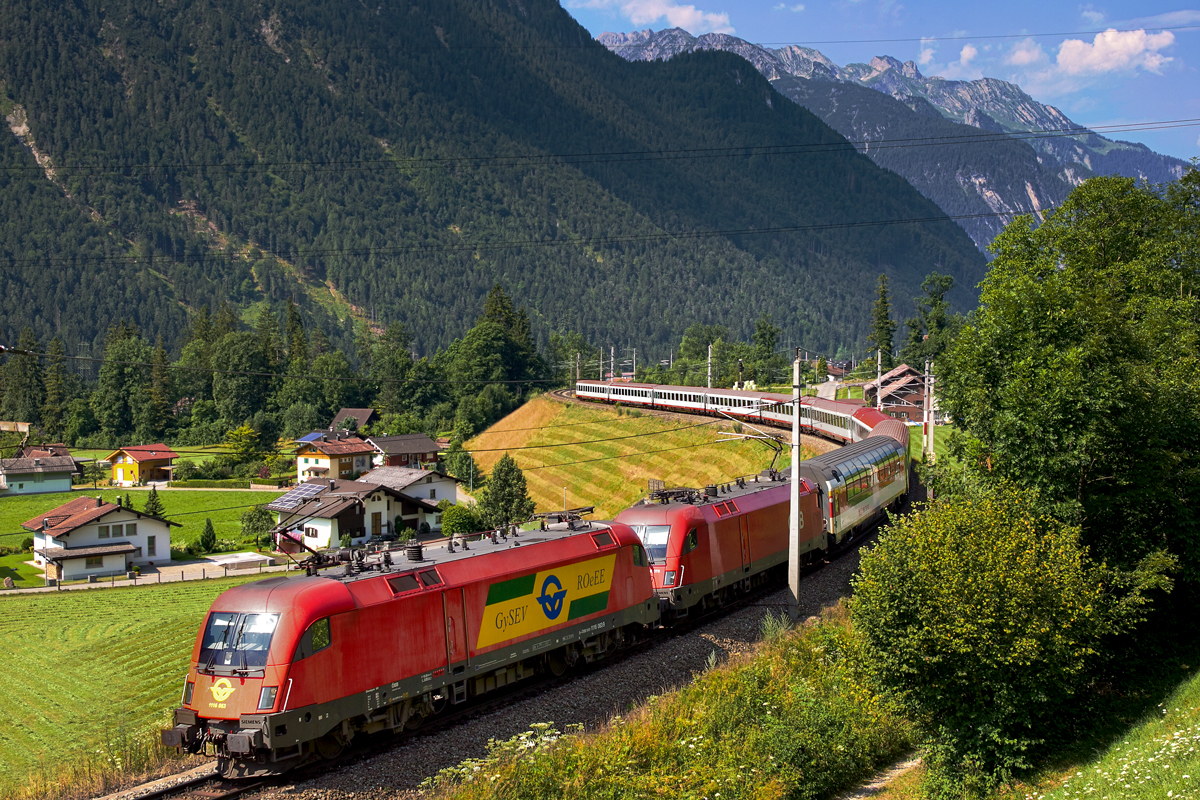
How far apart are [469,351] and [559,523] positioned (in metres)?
112

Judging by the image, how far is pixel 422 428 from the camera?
12781cm

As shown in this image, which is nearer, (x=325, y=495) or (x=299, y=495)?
(x=325, y=495)

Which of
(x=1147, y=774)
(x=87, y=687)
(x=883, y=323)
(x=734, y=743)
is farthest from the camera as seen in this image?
(x=883, y=323)

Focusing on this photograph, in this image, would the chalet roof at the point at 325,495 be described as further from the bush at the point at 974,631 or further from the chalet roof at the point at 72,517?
the bush at the point at 974,631

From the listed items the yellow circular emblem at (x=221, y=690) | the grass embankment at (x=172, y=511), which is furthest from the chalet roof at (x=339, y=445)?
the yellow circular emblem at (x=221, y=690)

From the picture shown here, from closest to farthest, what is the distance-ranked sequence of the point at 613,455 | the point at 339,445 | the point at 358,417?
the point at 613,455, the point at 339,445, the point at 358,417

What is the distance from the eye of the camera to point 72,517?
214 feet

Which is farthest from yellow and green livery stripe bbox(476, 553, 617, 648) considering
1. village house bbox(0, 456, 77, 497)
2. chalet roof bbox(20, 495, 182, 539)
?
village house bbox(0, 456, 77, 497)

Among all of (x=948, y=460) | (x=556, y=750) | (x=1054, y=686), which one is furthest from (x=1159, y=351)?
(x=556, y=750)

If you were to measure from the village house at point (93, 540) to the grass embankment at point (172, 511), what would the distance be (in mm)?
2011

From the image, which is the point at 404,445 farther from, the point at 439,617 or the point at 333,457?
the point at 439,617

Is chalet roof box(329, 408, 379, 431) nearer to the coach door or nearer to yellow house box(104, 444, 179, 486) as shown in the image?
yellow house box(104, 444, 179, 486)

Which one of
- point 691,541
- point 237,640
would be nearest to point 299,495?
point 691,541

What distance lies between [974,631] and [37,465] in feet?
352
